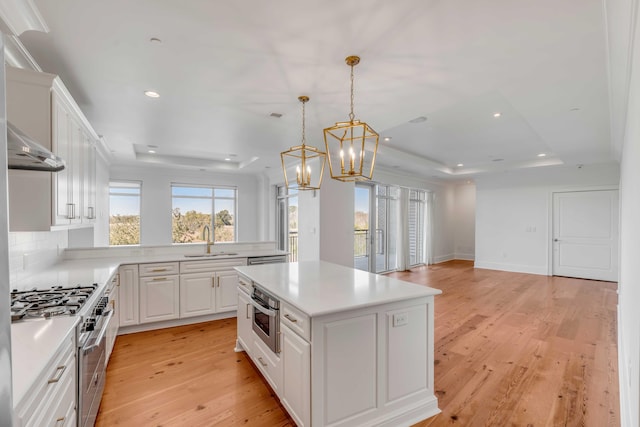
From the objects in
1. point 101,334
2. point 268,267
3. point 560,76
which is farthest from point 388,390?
point 560,76

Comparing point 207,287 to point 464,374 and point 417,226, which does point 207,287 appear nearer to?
point 464,374

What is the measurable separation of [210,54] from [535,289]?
22.1 ft

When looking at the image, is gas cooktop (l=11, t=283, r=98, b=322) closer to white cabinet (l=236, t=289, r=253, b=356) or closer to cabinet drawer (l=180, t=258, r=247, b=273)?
white cabinet (l=236, t=289, r=253, b=356)

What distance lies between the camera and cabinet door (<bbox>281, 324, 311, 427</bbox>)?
5.77 ft

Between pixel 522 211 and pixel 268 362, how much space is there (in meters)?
7.71

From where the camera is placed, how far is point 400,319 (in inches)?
78.9

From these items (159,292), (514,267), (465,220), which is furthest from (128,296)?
(465,220)

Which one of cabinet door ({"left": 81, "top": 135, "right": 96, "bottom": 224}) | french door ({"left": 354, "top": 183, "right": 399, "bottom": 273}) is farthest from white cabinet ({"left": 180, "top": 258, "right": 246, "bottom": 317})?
french door ({"left": 354, "top": 183, "right": 399, "bottom": 273})

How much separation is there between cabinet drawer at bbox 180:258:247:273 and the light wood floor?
0.73 metres

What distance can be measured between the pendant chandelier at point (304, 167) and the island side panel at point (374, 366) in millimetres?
1321

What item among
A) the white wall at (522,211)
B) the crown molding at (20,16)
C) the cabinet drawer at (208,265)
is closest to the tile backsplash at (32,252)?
the cabinet drawer at (208,265)

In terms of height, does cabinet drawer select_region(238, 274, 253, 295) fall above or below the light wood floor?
above

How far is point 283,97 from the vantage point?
9.80ft

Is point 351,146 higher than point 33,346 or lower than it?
higher
